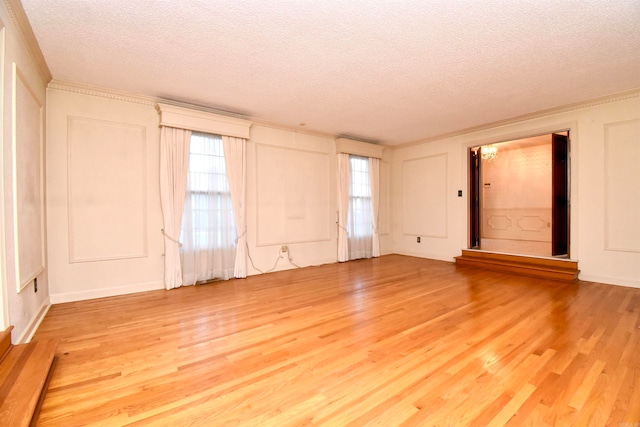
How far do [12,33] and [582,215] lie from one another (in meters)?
7.19

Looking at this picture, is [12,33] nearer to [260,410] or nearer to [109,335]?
[109,335]

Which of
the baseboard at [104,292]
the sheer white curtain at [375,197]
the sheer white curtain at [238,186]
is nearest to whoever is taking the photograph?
the baseboard at [104,292]

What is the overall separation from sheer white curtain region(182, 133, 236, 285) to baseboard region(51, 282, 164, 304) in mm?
444

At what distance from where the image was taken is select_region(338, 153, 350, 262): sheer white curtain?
20.2ft

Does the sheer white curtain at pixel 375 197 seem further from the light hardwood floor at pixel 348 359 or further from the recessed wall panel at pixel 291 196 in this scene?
the light hardwood floor at pixel 348 359

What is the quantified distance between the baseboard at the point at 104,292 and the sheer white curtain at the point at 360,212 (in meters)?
3.84

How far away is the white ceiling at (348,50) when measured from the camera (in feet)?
7.67

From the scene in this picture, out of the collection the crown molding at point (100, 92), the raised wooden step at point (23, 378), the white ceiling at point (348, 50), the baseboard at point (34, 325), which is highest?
the white ceiling at point (348, 50)

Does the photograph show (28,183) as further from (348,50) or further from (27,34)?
(348,50)

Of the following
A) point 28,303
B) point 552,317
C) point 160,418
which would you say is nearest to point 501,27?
point 552,317

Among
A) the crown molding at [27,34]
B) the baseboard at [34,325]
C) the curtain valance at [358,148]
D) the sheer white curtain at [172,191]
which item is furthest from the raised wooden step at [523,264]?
the crown molding at [27,34]

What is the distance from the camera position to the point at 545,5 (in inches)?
90.4

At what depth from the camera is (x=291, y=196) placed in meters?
5.56

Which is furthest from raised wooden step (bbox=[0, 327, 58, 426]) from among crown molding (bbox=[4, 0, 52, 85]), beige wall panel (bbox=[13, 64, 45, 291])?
crown molding (bbox=[4, 0, 52, 85])
